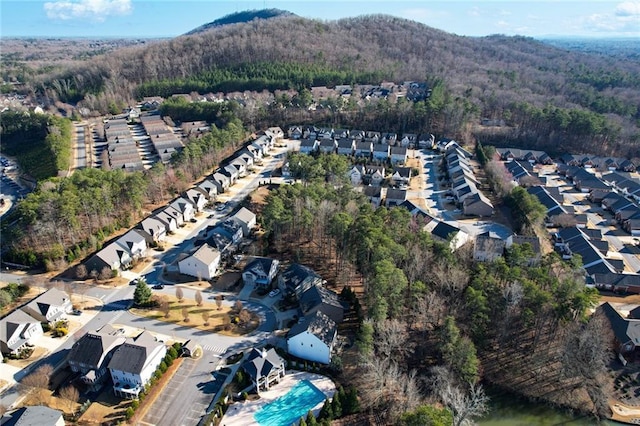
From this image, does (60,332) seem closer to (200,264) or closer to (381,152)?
(200,264)

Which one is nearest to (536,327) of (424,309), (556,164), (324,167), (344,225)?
(424,309)

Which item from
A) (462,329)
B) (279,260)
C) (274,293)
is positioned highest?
(279,260)

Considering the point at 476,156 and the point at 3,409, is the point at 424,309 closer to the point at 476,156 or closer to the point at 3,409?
the point at 3,409

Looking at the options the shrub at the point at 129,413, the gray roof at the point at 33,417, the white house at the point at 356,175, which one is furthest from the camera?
the white house at the point at 356,175

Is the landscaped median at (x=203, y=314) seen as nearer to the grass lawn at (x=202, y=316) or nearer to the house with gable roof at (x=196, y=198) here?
the grass lawn at (x=202, y=316)

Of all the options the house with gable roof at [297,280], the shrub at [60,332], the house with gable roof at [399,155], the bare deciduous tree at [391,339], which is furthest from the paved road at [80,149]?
the bare deciduous tree at [391,339]

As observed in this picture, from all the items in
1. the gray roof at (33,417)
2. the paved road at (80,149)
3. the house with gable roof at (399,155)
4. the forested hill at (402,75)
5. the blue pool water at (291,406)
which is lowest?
the blue pool water at (291,406)

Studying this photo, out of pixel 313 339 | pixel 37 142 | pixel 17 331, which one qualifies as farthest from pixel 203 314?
pixel 37 142
